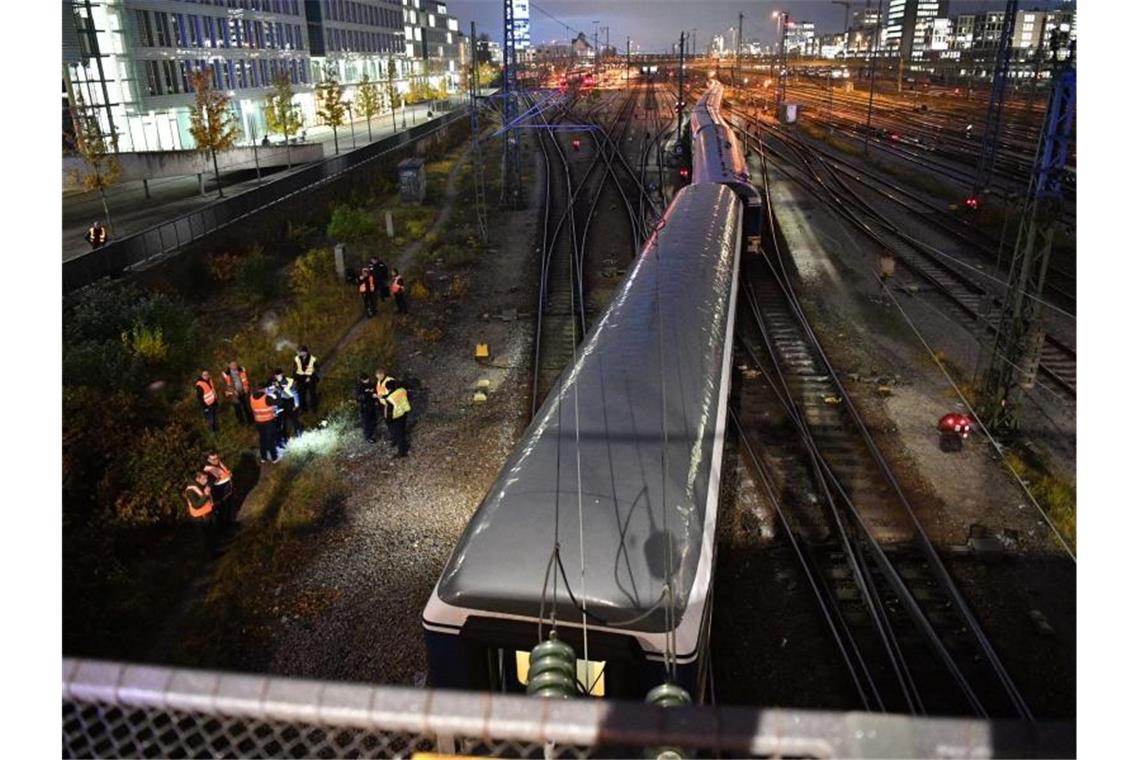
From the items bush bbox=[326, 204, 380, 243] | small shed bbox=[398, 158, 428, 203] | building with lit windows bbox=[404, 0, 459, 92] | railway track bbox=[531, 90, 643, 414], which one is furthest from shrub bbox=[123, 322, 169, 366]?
building with lit windows bbox=[404, 0, 459, 92]

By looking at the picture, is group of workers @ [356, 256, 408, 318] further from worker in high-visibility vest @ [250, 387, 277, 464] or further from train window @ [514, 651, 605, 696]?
train window @ [514, 651, 605, 696]

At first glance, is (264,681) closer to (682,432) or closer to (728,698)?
(682,432)

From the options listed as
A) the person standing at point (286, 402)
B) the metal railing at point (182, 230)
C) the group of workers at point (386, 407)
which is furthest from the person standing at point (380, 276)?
the group of workers at point (386, 407)

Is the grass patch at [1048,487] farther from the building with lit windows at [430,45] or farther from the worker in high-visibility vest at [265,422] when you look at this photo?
the building with lit windows at [430,45]

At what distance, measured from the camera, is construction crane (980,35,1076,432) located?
1012cm

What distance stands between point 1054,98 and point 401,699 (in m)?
11.5

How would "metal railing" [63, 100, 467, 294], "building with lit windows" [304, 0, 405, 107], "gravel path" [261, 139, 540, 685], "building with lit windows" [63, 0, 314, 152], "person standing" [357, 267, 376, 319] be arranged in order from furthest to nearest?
"building with lit windows" [304, 0, 405, 107]
"building with lit windows" [63, 0, 314, 152]
"person standing" [357, 267, 376, 319]
"metal railing" [63, 100, 467, 294]
"gravel path" [261, 139, 540, 685]

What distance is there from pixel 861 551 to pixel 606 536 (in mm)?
4993

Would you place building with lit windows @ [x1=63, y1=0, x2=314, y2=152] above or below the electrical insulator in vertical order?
above

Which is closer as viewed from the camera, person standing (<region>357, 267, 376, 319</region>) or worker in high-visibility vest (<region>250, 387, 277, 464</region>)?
worker in high-visibility vest (<region>250, 387, 277, 464</region>)

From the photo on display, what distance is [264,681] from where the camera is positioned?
2.12 metres

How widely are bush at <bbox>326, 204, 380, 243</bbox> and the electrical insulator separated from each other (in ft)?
73.8

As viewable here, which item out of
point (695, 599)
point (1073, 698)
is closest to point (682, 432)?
point (695, 599)

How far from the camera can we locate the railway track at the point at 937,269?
1365cm
